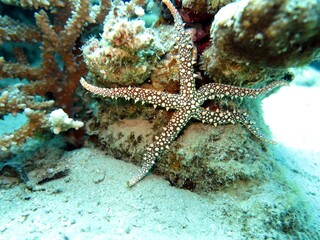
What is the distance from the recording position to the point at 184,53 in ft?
11.7

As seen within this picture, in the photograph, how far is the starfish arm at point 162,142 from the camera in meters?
3.81

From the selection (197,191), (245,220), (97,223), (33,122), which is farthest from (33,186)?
(245,220)

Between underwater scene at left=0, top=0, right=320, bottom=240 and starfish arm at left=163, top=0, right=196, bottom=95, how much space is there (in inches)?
0.6

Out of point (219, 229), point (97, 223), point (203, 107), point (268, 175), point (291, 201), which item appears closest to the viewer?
point (97, 223)

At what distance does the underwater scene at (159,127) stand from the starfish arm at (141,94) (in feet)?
0.05

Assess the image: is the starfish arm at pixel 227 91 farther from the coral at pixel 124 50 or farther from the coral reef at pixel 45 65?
the coral reef at pixel 45 65

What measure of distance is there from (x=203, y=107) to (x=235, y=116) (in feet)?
1.76

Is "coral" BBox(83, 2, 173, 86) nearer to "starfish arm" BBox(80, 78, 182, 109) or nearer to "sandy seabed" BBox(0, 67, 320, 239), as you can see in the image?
"starfish arm" BBox(80, 78, 182, 109)

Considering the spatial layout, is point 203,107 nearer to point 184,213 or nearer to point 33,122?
point 184,213

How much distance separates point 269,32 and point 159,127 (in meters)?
2.33

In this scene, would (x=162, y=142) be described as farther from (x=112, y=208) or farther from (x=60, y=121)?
(x=60, y=121)

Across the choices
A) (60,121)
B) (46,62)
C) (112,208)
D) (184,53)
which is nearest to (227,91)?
(184,53)

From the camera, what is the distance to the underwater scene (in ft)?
9.56

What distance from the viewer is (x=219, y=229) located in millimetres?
3305
